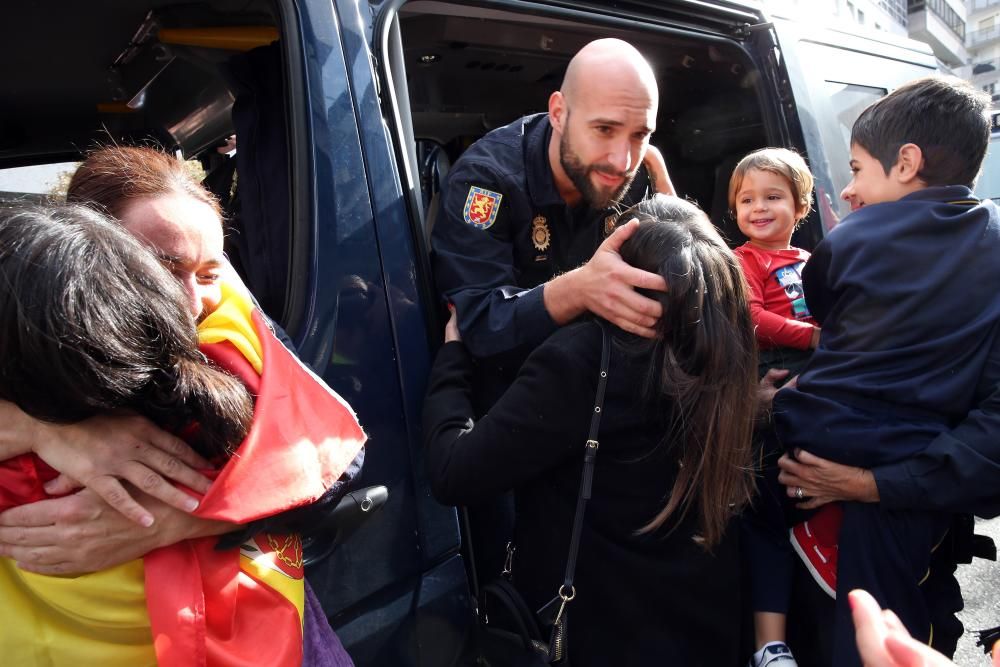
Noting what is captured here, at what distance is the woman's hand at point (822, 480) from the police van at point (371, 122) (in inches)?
30.5

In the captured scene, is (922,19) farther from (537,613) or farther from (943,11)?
(537,613)

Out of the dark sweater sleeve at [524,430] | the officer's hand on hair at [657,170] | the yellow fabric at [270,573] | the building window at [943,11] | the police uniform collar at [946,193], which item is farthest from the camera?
the building window at [943,11]

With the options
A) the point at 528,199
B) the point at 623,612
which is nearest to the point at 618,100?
the point at 528,199

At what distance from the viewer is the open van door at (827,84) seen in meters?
2.37

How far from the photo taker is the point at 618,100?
1.82 meters

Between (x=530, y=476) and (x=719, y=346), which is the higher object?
(x=719, y=346)

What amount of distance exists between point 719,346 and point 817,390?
465 mm

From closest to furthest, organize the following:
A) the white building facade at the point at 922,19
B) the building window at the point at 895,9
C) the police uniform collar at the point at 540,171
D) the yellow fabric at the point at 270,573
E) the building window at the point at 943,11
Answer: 1. the yellow fabric at the point at 270,573
2. the police uniform collar at the point at 540,171
3. the white building facade at the point at 922,19
4. the building window at the point at 895,9
5. the building window at the point at 943,11

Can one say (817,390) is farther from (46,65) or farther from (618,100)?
(46,65)

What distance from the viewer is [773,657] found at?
1547 mm

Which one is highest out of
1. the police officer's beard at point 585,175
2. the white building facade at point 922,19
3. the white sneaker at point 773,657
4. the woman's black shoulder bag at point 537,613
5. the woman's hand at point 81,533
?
the white building facade at point 922,19

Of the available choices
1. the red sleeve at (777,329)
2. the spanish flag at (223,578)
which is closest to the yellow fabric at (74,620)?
the spanish flag at (223,578)

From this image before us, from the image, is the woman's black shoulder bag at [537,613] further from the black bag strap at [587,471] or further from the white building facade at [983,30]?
the white building facade at [983,30]

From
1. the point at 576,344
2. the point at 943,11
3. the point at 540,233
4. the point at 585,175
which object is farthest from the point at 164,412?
the point at 943,11
